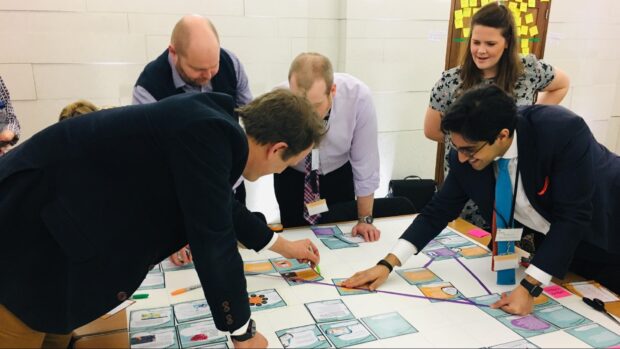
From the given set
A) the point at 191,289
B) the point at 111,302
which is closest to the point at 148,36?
the point at 191,289

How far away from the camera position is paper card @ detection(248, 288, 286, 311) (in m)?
1.32

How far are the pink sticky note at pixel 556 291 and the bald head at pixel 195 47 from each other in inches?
54.5

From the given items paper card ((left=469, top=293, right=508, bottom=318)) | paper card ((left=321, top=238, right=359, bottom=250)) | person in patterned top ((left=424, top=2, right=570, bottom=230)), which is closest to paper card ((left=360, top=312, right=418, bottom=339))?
paper card ((left=469, top=293, right=508, bottom=318))

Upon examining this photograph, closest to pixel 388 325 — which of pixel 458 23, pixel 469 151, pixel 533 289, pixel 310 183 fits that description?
pixel 533 289

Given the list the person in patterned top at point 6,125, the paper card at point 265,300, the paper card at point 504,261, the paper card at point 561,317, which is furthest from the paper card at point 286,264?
the person in patterned top at point 6,125

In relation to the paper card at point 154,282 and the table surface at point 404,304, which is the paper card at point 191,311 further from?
the paper card at point 154,282

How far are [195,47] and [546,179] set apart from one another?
1.26m

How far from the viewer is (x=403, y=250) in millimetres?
1579

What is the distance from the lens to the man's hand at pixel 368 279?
4.73 ft

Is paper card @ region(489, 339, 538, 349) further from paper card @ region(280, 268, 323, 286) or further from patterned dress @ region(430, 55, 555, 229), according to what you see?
patterned dress @ region(430, 55, 555, 229)

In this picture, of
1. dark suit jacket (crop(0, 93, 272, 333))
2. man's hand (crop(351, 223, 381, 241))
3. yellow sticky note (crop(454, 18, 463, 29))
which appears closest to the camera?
dark suit jacket (crop(0, 93, 272, 333))

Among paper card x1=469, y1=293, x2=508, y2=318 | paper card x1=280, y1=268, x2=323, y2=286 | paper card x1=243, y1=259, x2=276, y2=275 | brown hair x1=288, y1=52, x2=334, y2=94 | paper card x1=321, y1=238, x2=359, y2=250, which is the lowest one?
paper card x1=321, y1=238, x2=359, y2=250

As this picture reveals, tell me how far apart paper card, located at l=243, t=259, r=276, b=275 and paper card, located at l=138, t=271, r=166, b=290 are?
266 mm

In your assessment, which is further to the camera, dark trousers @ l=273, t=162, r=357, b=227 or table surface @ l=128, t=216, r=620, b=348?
dark trousers @ l=273, t=162, r=357, b=227
